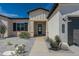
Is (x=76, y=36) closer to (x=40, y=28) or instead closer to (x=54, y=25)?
(x=54, y=25)

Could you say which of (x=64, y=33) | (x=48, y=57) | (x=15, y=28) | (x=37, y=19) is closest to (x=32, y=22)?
(x=37, y=19)

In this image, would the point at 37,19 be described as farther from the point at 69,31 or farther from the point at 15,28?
the point at 69,31

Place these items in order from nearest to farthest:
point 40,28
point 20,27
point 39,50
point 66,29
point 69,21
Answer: point 39,50
point 69,21
point 66,29
point 20,27
point 40,28

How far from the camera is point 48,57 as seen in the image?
32.6 feet

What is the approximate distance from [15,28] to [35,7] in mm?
4267

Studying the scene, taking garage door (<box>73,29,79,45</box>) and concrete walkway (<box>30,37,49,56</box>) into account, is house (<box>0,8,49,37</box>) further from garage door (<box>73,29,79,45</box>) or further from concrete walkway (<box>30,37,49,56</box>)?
garage door (<box>73,29,79,45</box>)

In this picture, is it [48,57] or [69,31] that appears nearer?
[48,57]

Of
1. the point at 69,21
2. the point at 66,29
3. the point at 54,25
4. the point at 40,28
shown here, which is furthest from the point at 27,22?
the point at 69,21

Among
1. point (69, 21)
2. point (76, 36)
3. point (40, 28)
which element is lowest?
point (76, 36)

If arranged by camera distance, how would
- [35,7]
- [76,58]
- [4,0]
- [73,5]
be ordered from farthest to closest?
[35,7] → [73,5] → [4,0] → [76,58]

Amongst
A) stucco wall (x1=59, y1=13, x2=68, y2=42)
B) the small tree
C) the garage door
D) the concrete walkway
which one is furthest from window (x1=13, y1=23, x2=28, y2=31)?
the garage door

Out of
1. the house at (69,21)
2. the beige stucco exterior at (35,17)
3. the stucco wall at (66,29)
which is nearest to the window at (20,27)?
the beige stucco exterior at (35,17)

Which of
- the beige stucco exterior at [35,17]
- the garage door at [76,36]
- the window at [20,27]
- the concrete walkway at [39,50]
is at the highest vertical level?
the beige stucco exterior at [35,17]

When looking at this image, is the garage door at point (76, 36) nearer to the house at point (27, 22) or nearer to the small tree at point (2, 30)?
the house at point (27, 22)
